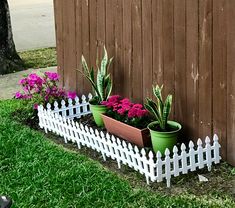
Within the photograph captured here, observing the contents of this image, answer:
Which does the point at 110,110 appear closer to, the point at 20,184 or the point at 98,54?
the point at 98,54

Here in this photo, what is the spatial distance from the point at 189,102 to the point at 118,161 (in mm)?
897

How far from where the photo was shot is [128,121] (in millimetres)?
6449

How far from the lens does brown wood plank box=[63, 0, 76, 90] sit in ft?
26.4

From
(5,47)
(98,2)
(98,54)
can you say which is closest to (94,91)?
(98,54)

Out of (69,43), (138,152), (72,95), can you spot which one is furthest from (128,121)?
(69,43)

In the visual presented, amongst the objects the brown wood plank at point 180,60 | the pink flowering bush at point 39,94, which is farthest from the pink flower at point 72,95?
the brown wood plank at point 180,60

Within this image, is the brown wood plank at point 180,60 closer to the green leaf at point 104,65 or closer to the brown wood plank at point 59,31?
the green leaf at point 104,65

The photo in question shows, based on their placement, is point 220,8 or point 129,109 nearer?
point 220,8

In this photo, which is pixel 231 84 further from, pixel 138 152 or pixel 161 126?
pixel 138 152

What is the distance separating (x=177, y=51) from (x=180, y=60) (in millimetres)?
94

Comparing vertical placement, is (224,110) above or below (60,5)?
below

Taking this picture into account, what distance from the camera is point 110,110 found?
678cm

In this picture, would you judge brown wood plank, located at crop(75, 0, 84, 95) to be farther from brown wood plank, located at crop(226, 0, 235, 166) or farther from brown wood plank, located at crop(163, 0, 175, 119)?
brown wood plank, located at crop(226, 0, 235, 166)

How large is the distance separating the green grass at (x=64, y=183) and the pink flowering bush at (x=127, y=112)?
597 millimetres
